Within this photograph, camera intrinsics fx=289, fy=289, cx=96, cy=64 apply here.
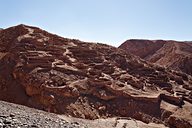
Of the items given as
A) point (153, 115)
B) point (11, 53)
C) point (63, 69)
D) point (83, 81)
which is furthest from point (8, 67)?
point (153, 115)

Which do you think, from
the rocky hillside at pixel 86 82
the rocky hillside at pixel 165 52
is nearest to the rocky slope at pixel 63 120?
the rocky hillside at pixel 86 82

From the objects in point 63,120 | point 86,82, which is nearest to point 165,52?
point 86,82

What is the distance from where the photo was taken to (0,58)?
88.3ft

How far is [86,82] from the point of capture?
74.9ft

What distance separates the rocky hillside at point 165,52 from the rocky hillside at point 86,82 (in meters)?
23.1

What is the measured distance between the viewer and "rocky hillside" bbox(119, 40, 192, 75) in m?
53.1

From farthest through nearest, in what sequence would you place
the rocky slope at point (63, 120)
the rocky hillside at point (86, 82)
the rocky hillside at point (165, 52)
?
the rocky hillside at point (165, 52) → the rocky hillside at point (86, 82) → the rocky slope at point (63, 120)

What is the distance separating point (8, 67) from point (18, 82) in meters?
2.66

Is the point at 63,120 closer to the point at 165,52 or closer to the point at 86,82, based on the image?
the point at 86,82

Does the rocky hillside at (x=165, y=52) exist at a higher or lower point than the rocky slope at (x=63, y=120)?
higher

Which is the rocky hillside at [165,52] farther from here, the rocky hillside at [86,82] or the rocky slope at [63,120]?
the rocky slope at [63,120]

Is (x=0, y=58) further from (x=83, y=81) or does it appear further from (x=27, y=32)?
(x=83, y=81)

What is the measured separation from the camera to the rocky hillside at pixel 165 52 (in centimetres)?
5306

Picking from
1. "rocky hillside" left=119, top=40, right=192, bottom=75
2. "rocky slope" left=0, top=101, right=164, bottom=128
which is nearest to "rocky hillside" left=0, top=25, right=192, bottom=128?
"rocky slope" left=0, top=101, right=164, bottom=128
